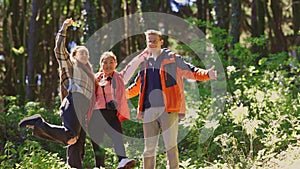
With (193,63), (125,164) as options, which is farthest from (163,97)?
(193,63)

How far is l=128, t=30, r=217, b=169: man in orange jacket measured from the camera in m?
5.32

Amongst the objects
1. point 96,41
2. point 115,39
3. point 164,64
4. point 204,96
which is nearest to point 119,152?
point 164,64

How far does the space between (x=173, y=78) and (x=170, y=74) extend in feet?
0.17

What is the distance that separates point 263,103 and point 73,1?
9078 millimetres

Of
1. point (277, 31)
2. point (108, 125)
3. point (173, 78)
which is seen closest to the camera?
point (173, 78)

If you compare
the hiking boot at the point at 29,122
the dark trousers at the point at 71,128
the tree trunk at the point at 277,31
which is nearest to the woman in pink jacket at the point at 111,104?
the dark trousers at the point at 71,128

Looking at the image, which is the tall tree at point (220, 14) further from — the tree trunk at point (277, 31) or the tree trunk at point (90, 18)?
the tree trunk at point (90, 18)

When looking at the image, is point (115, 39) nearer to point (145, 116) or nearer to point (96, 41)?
point (96, 41)

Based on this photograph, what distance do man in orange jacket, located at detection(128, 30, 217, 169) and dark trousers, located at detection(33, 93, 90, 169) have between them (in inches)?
27.2

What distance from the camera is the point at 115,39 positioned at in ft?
45.0

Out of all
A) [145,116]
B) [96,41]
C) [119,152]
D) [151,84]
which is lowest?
[119,152]

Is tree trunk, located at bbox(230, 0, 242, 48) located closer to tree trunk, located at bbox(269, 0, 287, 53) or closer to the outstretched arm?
tree trunk, located at bbox(269, 0, 287, 53)

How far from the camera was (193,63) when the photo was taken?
10.7m

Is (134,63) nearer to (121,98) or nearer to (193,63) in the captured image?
(121,98)
